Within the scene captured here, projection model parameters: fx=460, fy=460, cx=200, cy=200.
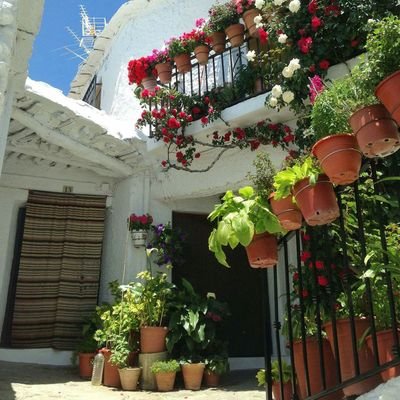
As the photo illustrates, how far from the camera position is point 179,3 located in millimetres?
7926

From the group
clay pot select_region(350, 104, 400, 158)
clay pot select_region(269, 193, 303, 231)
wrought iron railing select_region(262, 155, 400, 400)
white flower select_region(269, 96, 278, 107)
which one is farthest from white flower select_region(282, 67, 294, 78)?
clay pot select_region(350, 104, 400, 158)

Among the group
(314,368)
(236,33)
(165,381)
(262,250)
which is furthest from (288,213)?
(236,33)

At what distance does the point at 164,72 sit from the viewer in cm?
641

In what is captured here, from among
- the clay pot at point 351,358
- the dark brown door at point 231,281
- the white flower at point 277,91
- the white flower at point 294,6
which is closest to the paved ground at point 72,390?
the dark brown door at point 231,281

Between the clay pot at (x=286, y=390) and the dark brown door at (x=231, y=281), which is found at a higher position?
the dark brown door at (x=231, y=281)

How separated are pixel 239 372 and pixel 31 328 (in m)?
2.93

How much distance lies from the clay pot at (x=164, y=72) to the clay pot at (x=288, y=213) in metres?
4.08

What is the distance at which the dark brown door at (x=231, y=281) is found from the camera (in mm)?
6840

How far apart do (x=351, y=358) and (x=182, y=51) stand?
15.8 feet

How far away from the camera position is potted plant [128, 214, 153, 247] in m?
6.56

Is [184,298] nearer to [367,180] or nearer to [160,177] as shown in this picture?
[160,177]

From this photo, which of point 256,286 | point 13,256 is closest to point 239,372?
point 256,286

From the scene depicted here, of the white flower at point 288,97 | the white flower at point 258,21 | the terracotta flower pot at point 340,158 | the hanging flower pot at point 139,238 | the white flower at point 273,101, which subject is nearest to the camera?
the terracotta flower pot at point 340,158

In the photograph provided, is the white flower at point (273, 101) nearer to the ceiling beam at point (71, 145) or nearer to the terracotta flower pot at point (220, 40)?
the terracotta flower pot at point (220, 40)
